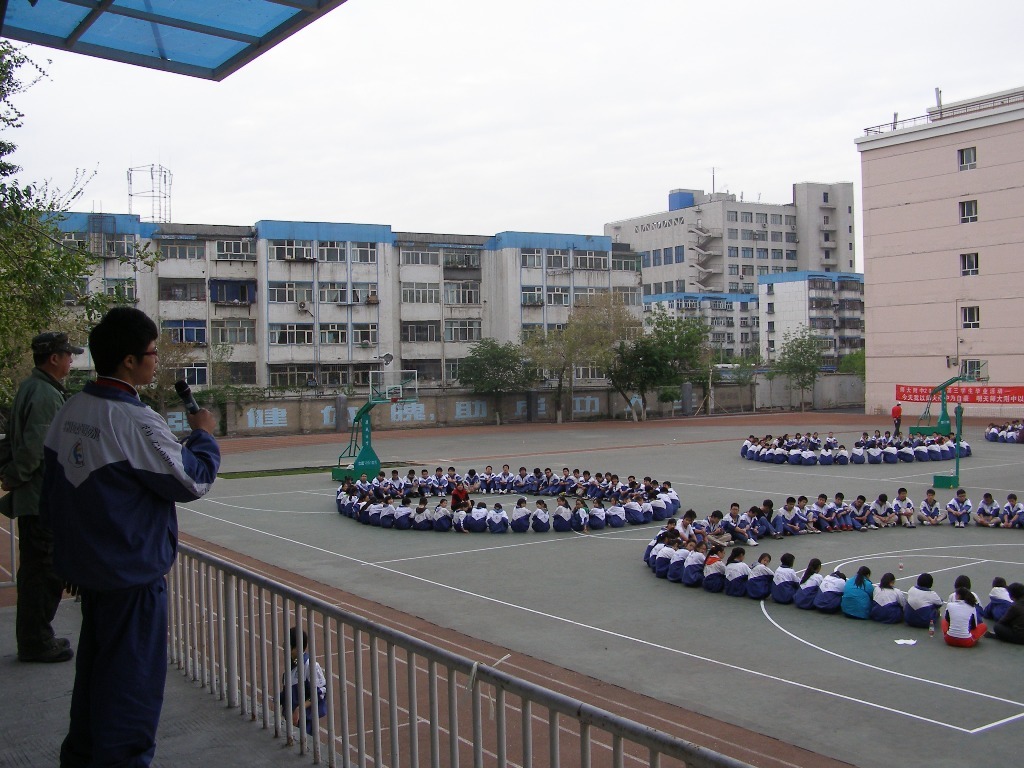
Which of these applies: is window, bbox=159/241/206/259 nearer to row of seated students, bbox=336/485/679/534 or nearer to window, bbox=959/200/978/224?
row of seated students, bbox=336/485/679/534

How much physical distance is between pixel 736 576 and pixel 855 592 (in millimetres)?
1630

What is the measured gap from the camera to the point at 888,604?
10.4 m

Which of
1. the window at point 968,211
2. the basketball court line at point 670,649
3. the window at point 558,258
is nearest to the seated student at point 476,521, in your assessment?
the basketball court line at point 670,649

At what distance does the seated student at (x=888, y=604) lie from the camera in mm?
10367

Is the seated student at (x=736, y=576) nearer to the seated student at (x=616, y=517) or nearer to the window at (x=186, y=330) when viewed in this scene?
the seated student at (x=616, y=517)

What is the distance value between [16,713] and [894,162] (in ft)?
170

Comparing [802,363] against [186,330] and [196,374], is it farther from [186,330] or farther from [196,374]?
[186,330]

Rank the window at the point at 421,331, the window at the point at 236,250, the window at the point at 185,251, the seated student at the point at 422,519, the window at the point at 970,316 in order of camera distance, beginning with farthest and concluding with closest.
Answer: the window at the point at 421,331 → the window at the point at 236,250 → the window at the point at 185,251 → the window at the point at 970,316 → the seated student at the point at 422,519

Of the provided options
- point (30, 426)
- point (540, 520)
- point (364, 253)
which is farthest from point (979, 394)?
point (30, 426)

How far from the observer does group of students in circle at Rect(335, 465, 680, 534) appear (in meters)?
17.2

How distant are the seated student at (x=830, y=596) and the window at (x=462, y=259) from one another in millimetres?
44142

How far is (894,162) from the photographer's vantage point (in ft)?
160

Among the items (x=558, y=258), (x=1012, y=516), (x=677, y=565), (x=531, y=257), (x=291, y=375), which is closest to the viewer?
(x=677, y=565)

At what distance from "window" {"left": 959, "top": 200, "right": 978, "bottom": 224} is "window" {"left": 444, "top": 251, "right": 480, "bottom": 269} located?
26.4 m
